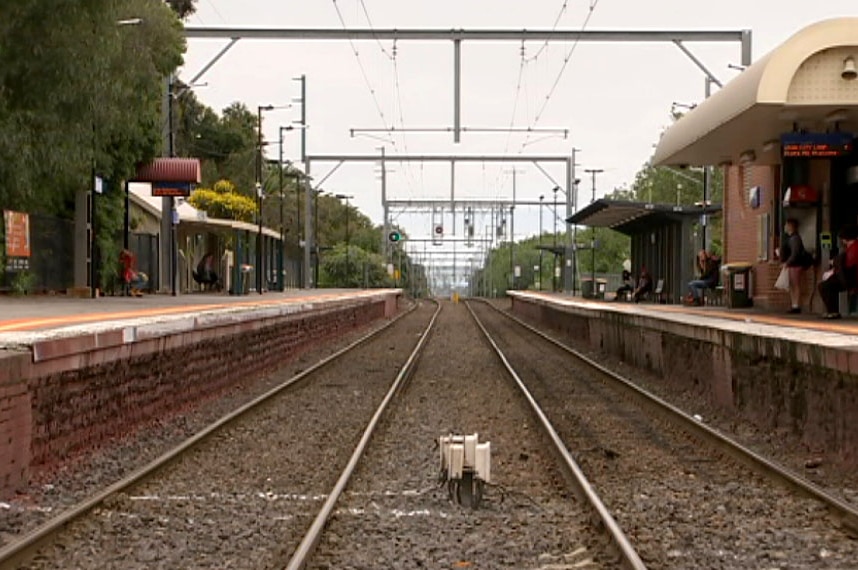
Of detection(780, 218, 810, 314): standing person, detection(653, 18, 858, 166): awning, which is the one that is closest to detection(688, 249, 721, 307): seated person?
detection(653, 18, 858, 166): awning

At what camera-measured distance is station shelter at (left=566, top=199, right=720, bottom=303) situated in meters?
36.6

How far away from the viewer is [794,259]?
2136 cm

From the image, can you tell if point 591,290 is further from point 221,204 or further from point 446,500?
point 446,500

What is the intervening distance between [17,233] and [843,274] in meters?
20.6

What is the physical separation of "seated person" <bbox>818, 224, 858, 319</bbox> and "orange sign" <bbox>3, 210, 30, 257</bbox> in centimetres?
1955

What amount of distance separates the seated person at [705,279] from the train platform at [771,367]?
7.09 m

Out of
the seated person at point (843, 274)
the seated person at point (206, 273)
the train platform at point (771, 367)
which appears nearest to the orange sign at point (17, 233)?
the seated person at point (206, 273)

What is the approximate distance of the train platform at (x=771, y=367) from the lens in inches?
459

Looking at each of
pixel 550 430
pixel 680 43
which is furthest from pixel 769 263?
pixel 550 430

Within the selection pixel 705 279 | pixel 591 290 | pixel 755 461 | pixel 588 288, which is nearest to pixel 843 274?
pixel 755 461

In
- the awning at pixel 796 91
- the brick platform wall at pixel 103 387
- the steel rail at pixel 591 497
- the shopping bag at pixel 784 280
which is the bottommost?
the steel rail at pixel 591 497

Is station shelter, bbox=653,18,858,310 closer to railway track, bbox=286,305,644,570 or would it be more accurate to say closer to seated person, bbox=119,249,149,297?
railway track, bbox=286,305,644,570

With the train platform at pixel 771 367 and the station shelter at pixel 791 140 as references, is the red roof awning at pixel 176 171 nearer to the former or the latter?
the station shelter at pixel 791 140

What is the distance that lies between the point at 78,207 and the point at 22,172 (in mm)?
9642
